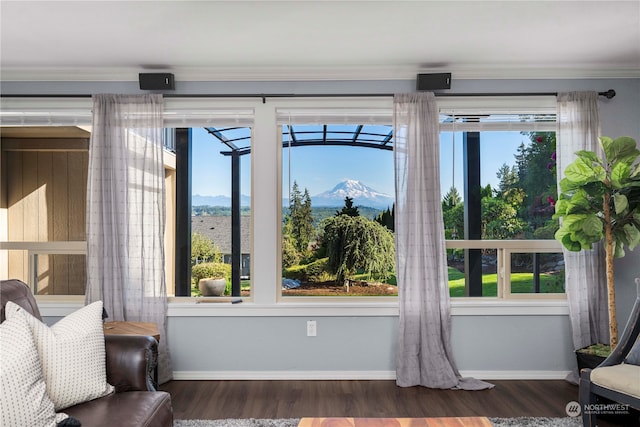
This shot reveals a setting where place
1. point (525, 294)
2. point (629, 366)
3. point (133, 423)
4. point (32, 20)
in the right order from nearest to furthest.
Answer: point (133, 423), point (629, 366), point (32, 20), point (525, 294)

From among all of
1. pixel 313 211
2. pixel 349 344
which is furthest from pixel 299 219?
pixel 349 344

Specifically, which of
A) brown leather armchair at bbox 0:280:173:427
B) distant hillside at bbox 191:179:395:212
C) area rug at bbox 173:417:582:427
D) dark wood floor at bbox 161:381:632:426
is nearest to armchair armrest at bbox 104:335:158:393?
brown leather armchair at bbox 0:280:173:427

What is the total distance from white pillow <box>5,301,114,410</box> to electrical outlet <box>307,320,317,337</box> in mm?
1679

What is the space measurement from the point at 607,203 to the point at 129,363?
324 cm

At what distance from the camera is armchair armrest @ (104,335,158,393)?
81.4 inches

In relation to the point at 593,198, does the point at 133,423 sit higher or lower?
lower

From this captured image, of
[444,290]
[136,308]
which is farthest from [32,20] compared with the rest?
[444,290]

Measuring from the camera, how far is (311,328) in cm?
342

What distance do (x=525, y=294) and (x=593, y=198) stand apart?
97 cm

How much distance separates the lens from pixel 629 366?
2443 mm

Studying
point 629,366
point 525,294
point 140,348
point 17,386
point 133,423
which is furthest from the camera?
point 525,294

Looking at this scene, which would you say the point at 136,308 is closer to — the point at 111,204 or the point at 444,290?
the point at 111,204

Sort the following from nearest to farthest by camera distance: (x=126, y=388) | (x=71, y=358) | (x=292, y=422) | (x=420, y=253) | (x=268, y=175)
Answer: (x=71, y=358) → (x=126, y=388) → (x=292, y=422) → (x=420, y=253) → (x=268, y=175)

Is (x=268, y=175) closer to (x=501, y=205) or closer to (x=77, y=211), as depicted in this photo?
(x=77, y=211)
